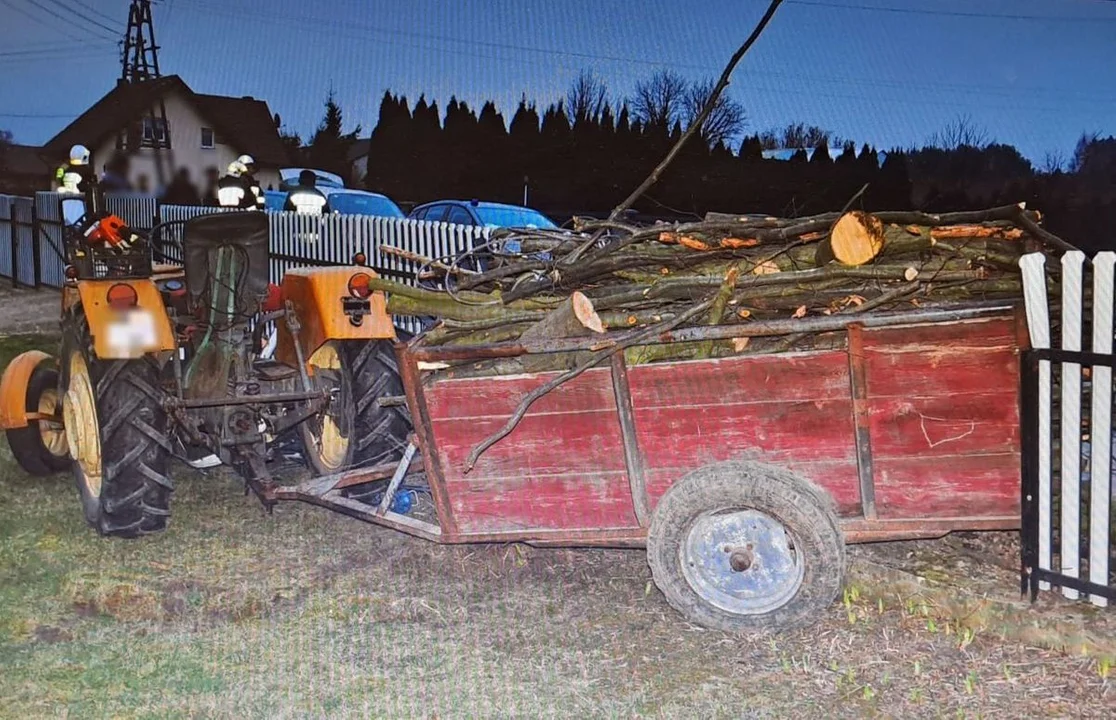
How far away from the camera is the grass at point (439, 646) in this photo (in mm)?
3607

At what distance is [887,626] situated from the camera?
413 centimetres

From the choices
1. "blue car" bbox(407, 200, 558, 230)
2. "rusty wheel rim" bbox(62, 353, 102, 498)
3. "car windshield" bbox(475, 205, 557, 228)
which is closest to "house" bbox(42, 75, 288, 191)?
"blue car" bbox(407, 200, 558, 230)

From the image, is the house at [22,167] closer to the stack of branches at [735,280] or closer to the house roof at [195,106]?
the house roof at [195,106]

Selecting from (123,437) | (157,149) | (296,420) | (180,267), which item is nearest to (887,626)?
(296,420)

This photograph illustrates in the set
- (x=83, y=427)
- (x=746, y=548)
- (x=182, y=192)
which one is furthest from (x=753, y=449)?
(x=182, y=192)

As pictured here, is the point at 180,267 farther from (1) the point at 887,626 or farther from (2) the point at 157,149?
(2) the point at 157,149

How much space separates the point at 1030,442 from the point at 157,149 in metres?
36.9

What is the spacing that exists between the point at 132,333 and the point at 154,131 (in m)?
35.4

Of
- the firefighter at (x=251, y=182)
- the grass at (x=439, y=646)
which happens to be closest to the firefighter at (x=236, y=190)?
the firefighter at (x=251, y=182)

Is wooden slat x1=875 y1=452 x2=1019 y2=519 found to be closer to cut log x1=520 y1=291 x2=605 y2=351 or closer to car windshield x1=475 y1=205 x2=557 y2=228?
cut log x1=520 y1=291 x2=605 y2=351

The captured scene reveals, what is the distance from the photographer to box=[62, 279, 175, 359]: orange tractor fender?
5.23 meters

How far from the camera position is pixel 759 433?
12.9 feet

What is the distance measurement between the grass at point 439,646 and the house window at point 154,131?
3450 cm

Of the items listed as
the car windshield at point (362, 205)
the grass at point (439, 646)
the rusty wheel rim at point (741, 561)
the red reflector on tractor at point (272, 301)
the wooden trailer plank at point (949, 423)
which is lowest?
the grass at point (439, 646)
